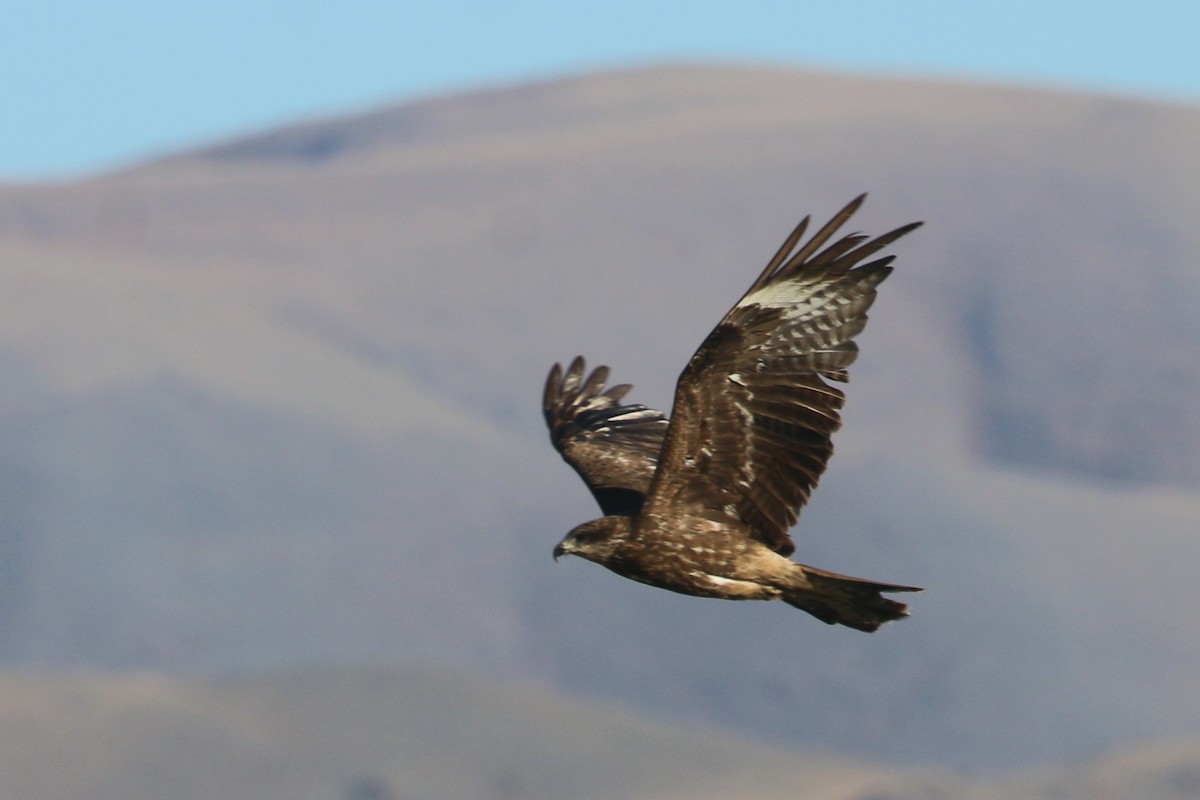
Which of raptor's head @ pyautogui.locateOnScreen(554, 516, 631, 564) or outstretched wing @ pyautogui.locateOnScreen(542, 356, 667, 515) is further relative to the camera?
outstretched wing @ pyautogui.locateOnScreen(542, 356, 667, 515)

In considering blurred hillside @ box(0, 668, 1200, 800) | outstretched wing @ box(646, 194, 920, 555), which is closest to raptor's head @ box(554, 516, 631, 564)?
outstretched wing @ box(646, 194, 920, 555)

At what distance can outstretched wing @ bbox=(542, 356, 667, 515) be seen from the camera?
1487 centimetres

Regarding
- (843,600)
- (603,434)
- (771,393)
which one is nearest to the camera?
(771,393)

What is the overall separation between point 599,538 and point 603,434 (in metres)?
3.65

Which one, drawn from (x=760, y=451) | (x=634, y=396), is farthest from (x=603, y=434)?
(x=634, y=396)

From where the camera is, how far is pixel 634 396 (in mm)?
141000

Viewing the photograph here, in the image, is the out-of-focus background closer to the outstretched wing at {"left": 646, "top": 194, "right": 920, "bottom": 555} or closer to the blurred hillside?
the blurred hillside

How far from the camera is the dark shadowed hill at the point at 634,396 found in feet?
357

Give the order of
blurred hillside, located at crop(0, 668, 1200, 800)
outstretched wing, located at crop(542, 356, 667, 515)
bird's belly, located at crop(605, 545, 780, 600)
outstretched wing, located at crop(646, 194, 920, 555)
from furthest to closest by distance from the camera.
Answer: blurred hillside, located at crop(0, 668, 1200, 800) → outstretched wing, located at crop(542, 356, 667, 515) → bird's belly, located at crop(605, 545, 780, 600) → outstretched wing, located at crop(646, 194, 920, 555)

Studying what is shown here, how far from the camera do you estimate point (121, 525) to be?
115500 millimetres

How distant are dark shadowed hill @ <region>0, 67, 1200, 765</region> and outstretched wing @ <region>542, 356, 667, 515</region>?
286 feet

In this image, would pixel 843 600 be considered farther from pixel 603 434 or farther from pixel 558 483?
pixel 558 483

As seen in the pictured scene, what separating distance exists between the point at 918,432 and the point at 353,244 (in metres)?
44.7

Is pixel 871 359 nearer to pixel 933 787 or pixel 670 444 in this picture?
pixel 933 787
